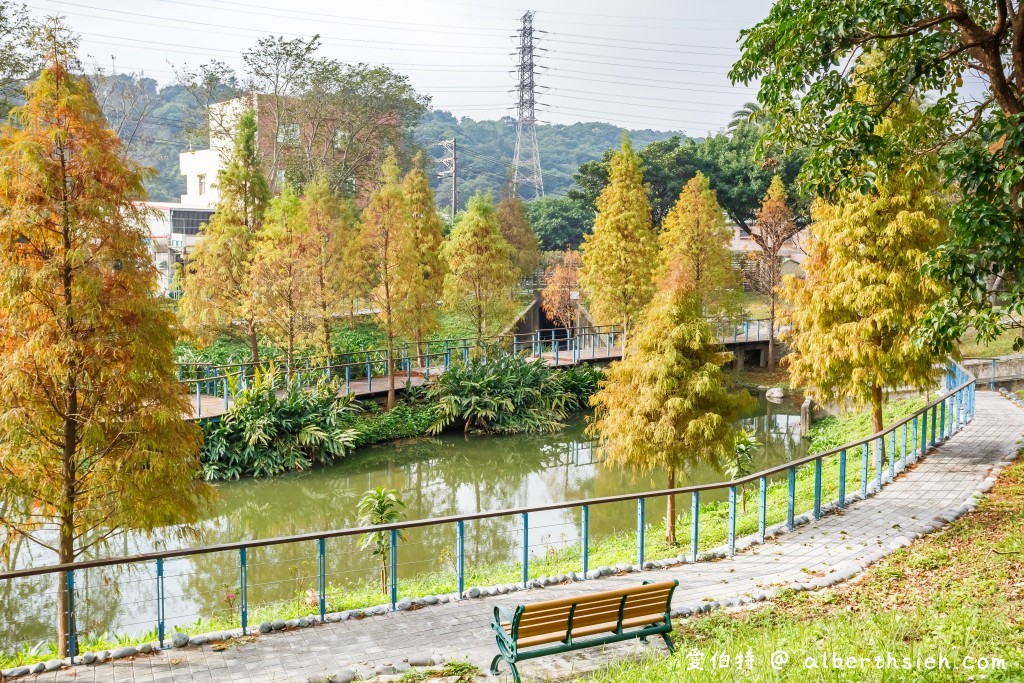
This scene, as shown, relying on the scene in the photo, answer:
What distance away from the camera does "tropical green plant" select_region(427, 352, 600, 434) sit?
2473 centimetres

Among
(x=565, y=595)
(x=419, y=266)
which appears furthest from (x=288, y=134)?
(x=565, y=595)

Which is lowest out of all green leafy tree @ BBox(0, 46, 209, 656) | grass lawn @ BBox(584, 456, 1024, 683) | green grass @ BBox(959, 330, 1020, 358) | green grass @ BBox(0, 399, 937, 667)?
green grass @ BBox(0, 399, 937, 667)

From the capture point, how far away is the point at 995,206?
9.83 meters

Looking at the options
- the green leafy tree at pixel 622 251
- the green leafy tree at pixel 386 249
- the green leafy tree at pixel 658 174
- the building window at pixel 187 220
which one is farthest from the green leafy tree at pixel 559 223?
the green leafy tree at pixel 386 249

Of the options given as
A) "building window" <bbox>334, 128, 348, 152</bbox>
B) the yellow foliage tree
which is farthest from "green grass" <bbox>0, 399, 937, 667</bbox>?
"building window" <bbox>334, 128, 348, 152</bbox>

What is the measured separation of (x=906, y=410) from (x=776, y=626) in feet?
54.0

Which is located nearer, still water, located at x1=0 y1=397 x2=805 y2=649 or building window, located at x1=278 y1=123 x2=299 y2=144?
still water, located at x1=0 y1=397 x2=805 y2=649

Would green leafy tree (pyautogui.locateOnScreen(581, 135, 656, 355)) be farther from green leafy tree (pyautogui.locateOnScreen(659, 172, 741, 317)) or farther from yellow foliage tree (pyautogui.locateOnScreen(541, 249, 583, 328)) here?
yellow foliage tree (pyautogui.locateOnScreen(541, 249, 583, 328))

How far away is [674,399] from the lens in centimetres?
1355

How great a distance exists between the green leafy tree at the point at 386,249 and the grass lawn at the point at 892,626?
1648 cm

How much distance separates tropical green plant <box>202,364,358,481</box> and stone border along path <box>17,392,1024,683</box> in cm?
1225

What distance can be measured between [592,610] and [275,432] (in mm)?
14565

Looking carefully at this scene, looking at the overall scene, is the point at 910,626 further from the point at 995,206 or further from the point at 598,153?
the point at 598,153

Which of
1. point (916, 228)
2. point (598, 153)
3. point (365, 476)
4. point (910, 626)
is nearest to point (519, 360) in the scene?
point (365, 476)
